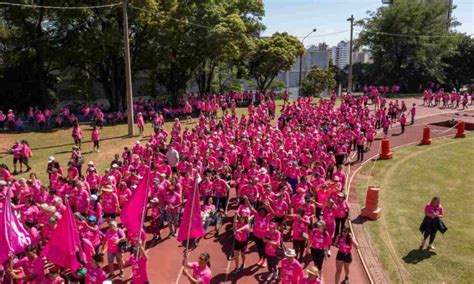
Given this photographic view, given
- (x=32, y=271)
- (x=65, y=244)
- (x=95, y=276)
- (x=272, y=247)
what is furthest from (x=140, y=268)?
(x=272, y=247)

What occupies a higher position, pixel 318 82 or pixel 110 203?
pixel 318 82

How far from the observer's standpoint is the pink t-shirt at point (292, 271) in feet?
26.0

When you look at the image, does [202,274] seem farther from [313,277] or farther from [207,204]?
[207,204]

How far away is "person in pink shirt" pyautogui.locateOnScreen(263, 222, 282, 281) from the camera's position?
9242mm

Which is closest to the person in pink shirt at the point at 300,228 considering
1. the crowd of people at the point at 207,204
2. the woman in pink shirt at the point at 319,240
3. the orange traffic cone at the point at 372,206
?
the crowd of people at the point at 207,204

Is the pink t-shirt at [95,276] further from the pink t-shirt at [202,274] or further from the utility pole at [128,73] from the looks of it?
the utility pole at [128,73]

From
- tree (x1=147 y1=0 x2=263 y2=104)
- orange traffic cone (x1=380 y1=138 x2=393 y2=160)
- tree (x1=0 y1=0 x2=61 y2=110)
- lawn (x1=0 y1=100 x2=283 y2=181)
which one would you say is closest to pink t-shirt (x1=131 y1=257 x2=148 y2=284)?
lawn (x1=0 y1=100 x2=283 y2=181)

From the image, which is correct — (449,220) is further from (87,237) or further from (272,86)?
(272,86)

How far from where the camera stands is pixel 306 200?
10.8 metres

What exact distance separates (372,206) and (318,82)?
37.7m

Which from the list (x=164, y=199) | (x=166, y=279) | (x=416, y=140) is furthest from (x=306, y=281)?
(x=416, y=140)

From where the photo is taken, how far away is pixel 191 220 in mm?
8281

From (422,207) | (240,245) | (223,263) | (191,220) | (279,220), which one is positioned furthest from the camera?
(422,207)

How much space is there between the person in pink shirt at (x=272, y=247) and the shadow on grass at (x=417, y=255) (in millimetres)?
3903
